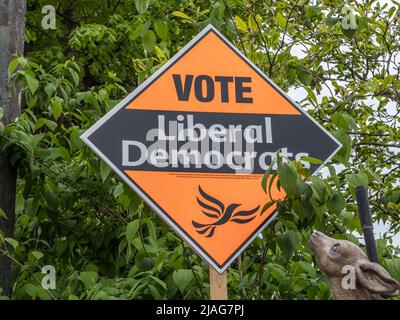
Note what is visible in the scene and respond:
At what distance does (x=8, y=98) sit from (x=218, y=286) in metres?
2.07

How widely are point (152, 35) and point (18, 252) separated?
1421 millimetres

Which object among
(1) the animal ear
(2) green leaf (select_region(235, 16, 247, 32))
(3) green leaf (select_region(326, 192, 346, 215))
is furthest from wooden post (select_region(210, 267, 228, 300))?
(2) green leaf (select_region(235, 16, 247, 32))

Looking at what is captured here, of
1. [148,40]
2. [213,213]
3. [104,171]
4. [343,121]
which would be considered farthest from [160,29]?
[213,213]

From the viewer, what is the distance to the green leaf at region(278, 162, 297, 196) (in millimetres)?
3688

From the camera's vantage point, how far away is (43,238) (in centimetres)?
533

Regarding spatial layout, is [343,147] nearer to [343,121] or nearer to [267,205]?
[343,121]

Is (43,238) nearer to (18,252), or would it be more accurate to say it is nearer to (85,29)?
(18,252)

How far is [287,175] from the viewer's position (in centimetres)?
371

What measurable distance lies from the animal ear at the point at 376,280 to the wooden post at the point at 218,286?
565 mm

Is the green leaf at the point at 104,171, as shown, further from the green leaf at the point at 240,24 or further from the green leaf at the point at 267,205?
the green leaf at the point at 240,24

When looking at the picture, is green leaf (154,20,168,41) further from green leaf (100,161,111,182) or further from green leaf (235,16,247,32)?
green leaf (100,161,111,182)

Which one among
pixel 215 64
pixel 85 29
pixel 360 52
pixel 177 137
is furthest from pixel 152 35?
pixel 85 29

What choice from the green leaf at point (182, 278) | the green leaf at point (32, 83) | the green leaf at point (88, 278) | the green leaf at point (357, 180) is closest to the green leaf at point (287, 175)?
the green leaf at point (357, 180)

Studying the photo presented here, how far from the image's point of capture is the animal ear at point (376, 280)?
3.62 meters
